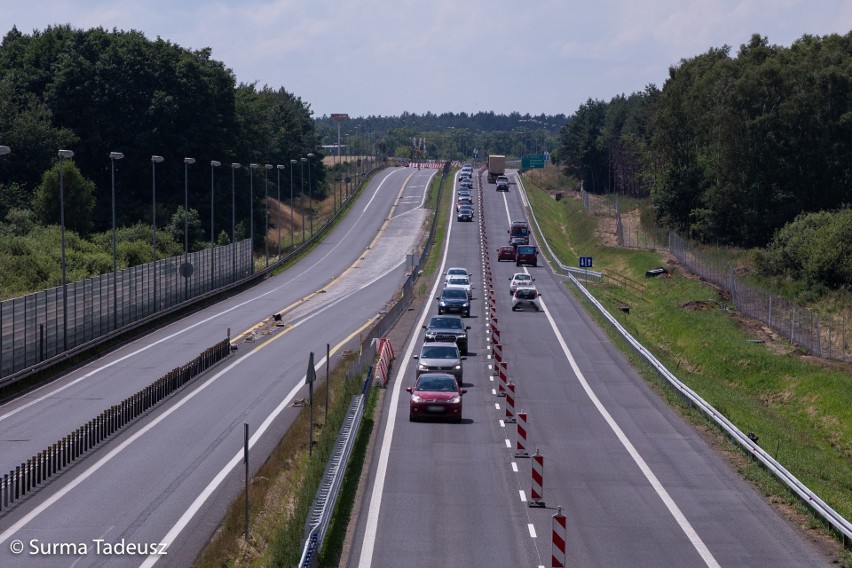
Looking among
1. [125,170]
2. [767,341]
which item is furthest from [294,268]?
[767,341]

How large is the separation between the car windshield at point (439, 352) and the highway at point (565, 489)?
1249 mm

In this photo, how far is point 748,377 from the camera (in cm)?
4628

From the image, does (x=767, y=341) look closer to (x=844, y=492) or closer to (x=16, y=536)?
(x=844, y=492)

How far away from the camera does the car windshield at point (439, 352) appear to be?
126 ft

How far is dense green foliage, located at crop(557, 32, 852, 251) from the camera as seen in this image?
8312 cm

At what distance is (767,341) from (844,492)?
26.2 metres

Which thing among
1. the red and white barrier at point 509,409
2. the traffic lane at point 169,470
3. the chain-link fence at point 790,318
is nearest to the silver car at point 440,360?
the traffic lane at point 169,470

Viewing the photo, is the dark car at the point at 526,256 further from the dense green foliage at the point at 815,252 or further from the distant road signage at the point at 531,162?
the distant road signage at the point at 531,162

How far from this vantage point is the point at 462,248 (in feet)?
323

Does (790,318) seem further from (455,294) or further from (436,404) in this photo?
(436,404)

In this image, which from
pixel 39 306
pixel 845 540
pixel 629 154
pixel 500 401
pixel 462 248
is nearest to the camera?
pixel 845 540

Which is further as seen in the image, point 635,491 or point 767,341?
point 767,341

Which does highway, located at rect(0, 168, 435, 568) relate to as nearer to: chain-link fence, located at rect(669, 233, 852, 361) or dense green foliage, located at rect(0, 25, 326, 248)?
chain-link fence, located at rect(669, 233, 852, 361)

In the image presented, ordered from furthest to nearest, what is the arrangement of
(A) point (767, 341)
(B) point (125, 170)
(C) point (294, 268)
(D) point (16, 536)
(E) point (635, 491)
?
(B) point (125, 170) < (C) point (294, 268) < (A) point (767, 341) < (E) point (635, 491) < (D) point (16, 536)
